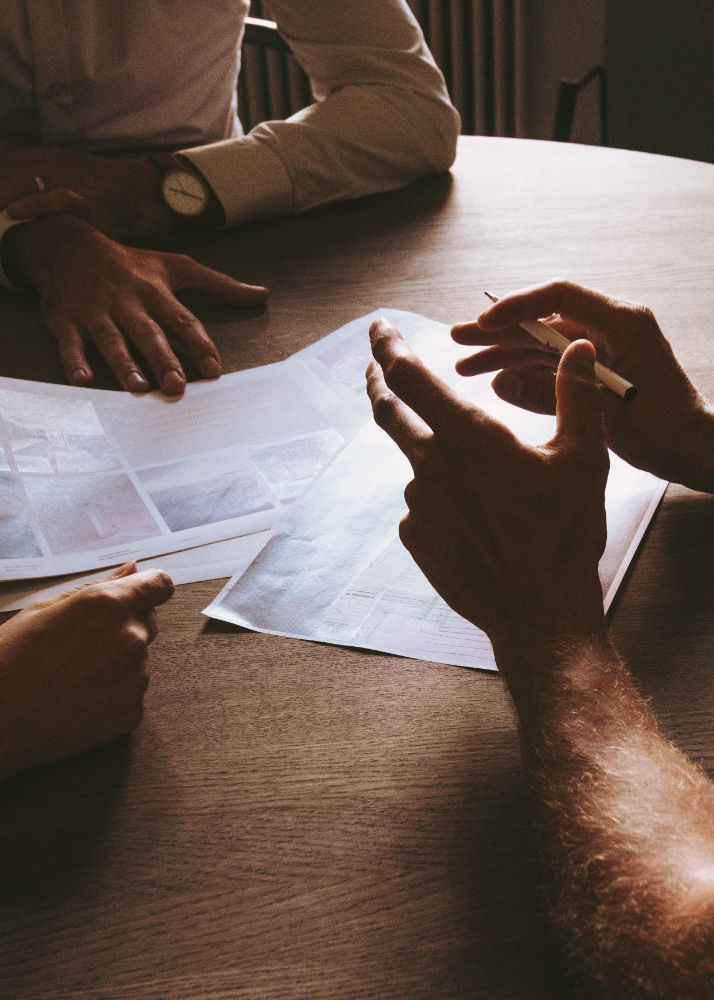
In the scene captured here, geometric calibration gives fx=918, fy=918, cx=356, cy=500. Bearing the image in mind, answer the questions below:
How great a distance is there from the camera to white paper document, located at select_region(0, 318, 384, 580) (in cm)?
71

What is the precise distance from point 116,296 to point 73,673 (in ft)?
1.88

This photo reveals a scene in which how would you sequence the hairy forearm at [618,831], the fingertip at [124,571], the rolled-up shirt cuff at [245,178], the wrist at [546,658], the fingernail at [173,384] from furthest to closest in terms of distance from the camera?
1. the rolled-up shirt cuff at [245,178]
2. the fingernail at [173,384]
3. the fingertip at [124,571]
4. the wrist at [546,658]
5. the hairy forearm at [618,831]

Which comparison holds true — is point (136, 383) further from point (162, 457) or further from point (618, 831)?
point (618, 831)

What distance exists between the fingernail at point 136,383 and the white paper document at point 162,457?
0.01m

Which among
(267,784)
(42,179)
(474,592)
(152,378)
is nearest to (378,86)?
(42,179)

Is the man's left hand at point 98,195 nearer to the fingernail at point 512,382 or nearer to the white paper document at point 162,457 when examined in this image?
the white paper document at point 162,457

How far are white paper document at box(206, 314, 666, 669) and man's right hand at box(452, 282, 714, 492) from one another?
32mm

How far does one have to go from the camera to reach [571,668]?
A: 53cm

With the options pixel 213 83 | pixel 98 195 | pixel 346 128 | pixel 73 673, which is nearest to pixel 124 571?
pixel 73 673

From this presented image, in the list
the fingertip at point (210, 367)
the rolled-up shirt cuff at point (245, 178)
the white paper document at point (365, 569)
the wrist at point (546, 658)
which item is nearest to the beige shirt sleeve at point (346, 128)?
the rolled-up shirt cuff at point (245, 178)

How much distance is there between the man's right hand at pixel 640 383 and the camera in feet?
2.37

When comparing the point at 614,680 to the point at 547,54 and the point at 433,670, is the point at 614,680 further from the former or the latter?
the point at 547,54

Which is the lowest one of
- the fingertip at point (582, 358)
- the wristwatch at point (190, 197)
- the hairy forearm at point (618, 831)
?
the hairy forearm at point (618, 831)

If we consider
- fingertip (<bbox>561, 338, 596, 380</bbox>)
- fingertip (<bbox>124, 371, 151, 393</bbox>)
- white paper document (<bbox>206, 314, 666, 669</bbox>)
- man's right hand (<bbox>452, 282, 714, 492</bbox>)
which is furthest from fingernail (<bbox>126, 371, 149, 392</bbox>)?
fingertip (<bbox>561, 338, 596, 380</bbox>)
